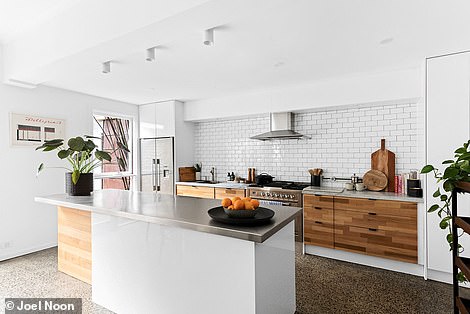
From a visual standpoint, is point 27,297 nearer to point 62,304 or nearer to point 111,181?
point 62,304

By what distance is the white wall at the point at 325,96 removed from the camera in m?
3.39

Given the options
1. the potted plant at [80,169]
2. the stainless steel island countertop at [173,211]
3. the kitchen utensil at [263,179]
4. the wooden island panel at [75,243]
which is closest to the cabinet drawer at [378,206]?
the kitchen utensil at [263,179]

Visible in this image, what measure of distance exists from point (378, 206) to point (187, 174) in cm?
342

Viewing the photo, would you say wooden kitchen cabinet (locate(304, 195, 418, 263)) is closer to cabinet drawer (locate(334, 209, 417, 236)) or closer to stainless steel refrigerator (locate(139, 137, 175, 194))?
cabinet drawer (locate(334, 209, 417, 236))

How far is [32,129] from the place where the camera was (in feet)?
12.6

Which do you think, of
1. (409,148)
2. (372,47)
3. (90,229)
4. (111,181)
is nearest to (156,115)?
(111,181)

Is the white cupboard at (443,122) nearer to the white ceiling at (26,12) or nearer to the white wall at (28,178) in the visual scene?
the white ceiling at (26,12)

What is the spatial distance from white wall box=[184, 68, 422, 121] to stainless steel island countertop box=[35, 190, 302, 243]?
2.24m

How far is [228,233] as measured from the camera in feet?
5.23

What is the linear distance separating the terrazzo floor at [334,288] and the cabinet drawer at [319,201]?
2.44ft

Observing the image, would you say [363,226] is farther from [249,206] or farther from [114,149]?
[114,149]

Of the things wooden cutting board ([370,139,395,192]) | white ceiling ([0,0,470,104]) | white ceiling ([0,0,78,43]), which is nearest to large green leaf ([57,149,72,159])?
white ceiling ([0,0,470,104])

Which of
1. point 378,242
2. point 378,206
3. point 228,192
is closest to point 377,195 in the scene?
point 378,206

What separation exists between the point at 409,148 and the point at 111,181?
17.2ft
